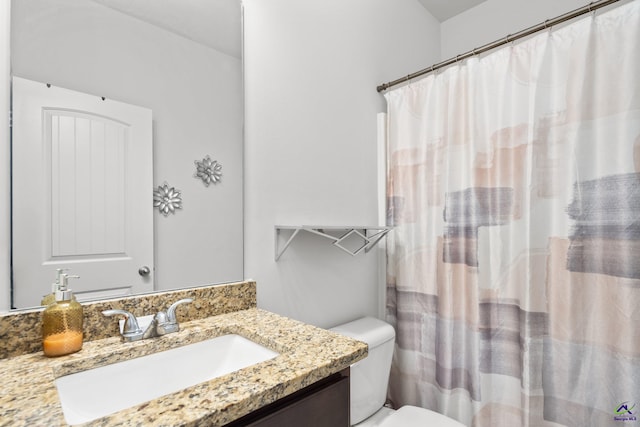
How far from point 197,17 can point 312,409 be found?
123 cm

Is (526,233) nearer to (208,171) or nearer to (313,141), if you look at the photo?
(313,141)

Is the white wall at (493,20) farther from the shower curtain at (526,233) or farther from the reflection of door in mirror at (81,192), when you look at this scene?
the reflection of door in mirror at (81,192)

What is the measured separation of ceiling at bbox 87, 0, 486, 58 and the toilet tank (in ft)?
4.04

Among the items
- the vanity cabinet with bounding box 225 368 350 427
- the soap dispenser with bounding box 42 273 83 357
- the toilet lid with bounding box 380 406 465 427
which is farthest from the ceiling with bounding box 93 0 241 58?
the toilet lid with bounding box 380 406 465 427

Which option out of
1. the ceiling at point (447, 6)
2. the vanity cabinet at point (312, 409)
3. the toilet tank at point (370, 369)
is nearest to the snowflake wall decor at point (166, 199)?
the vanity cabinet at point (312, 409)

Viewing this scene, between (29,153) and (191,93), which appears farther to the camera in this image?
(191,93)

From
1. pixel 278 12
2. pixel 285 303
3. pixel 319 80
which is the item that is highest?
pixel 278 12

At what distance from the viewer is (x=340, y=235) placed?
5.04 ft

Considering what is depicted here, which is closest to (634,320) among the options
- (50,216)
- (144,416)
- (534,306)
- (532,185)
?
(534,306)

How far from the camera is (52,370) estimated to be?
0.66 meters

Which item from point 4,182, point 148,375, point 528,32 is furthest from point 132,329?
point 528,32

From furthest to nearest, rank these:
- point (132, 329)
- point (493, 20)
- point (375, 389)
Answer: point (493, 20)
point (375, 389)
point (132, 329)

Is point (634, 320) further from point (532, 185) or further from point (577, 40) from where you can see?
point (577, 40)

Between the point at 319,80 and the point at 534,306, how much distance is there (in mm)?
1314
